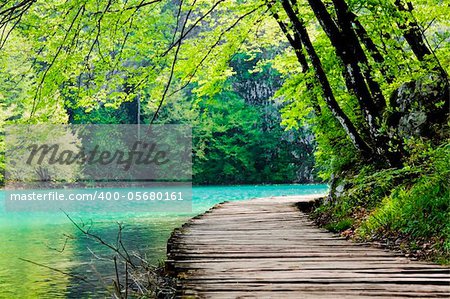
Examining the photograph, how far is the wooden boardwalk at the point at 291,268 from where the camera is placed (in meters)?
4.12

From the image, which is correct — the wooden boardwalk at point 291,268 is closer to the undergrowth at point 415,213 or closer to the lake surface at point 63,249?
the undergrowth at point 415,213

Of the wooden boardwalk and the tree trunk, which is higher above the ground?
the tree trunk

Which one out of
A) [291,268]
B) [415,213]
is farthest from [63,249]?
[415,213]

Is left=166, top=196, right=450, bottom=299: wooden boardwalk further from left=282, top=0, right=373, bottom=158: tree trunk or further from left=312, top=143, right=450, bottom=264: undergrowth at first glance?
left=282, top=0, right=373, bottom=158: tree trunk

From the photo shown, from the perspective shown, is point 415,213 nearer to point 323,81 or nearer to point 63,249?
point 323,81

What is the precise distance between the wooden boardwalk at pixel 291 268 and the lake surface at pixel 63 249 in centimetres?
122

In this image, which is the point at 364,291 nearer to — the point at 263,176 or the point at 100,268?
the point at 100,268

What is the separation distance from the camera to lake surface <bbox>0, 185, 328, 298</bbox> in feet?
29.2

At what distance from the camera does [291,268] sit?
503cm

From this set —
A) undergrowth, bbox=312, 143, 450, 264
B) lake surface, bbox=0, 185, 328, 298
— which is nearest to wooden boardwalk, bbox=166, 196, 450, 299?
undergrowth, bbox=312, 143, 450, 264

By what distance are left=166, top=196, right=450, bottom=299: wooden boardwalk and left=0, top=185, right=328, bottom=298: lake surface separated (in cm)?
122

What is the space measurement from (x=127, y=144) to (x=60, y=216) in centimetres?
3081

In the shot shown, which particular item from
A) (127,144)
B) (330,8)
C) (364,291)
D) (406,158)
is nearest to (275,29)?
(330,8)

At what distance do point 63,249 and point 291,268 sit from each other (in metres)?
2.80
